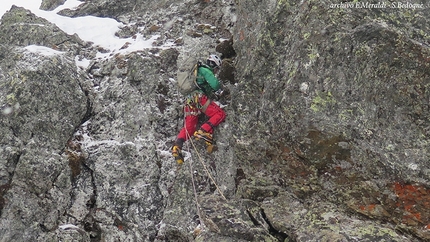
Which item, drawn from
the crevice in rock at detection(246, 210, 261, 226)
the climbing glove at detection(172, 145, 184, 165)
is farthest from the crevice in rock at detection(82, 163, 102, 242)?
the crevice in rock at detection(246, 210, 261, 226)

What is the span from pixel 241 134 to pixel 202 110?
5.42 ft

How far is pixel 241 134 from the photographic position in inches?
371

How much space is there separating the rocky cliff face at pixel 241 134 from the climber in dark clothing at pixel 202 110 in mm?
317

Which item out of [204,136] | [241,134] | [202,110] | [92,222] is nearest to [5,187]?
[92,222]

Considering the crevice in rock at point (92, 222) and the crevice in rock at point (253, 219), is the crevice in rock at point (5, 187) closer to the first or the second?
the crevice in rock at point (92, 222)

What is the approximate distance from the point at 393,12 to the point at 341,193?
416 cm

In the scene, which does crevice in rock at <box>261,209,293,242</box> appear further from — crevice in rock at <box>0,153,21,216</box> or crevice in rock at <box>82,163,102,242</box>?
crevice in rock at <box>0,153,21,216</box>

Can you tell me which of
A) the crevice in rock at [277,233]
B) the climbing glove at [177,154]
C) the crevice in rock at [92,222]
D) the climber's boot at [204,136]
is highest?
the climber's boot at [204,136]

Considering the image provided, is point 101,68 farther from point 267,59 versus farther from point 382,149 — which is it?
point 382,149

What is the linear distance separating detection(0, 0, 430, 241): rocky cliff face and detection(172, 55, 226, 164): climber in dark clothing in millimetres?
317

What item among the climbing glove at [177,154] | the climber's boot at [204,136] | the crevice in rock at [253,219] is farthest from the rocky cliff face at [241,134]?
the climber's boot at [204,136]

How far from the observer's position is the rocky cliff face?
288 inches

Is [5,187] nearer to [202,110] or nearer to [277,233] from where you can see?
[202,110]

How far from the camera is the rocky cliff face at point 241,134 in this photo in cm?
732
